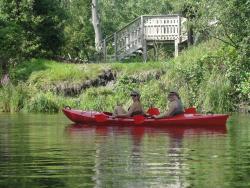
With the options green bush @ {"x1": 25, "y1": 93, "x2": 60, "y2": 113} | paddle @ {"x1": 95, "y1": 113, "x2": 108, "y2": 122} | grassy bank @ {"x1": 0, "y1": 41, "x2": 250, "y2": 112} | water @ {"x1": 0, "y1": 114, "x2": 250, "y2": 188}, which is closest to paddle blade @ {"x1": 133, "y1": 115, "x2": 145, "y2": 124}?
water @ {"x1": 0, "y1": 114, "x2": 250, "y2": 188}

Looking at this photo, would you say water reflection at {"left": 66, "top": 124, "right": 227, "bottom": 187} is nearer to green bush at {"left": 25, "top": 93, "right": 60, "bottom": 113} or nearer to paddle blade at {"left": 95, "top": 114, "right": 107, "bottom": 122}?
paddle blade at {"left": 95, "top": 114, "right": 107, "bottom": 122}

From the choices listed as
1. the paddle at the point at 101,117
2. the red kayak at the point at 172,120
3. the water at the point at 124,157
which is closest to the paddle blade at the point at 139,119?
the red kayak at the point at 172,120

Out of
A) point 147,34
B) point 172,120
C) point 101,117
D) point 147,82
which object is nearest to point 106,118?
point 101,117

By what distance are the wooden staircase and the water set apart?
733 inches

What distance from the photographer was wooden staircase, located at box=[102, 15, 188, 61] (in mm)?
44909

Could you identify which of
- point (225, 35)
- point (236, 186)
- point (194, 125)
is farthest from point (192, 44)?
point (236, 186)

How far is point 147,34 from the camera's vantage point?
4575 cm

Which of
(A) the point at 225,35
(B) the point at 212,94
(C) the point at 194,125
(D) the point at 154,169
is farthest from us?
(A) the point at 225,35

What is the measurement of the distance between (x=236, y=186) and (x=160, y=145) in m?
7.59

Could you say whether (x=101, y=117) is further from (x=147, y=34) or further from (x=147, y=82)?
(x=147, y=34)

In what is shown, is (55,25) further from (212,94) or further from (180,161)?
(180,161)

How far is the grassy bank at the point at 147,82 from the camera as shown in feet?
120

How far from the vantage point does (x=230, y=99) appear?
3675 cm

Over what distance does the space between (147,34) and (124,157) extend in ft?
96.8
